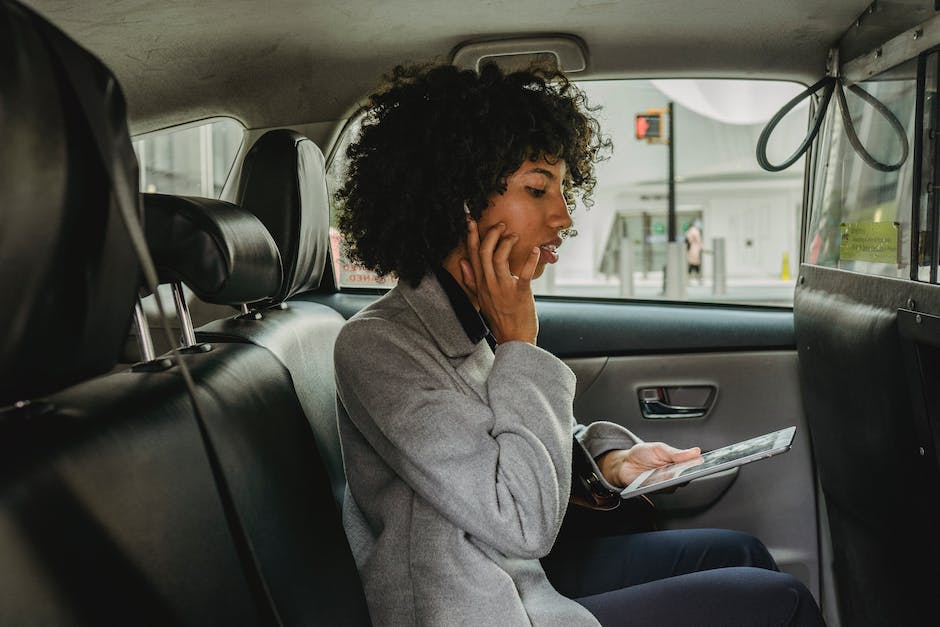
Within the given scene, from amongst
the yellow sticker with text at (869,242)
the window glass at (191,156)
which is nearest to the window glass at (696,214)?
the window glass at (191,156)

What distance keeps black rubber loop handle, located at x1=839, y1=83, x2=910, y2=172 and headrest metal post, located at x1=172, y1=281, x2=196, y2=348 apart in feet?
4.21

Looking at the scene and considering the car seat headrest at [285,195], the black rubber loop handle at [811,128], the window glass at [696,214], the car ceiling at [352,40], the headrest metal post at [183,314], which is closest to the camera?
the headrest metal post at [183,314]

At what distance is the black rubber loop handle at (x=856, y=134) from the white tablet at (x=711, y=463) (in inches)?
22.3

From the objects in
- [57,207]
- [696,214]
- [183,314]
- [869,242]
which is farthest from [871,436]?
[696,214]

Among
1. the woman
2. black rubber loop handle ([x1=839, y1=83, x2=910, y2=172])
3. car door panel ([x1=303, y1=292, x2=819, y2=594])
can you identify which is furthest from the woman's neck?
car door panel ([x1=303, y1=292, x2=819, y2=594])

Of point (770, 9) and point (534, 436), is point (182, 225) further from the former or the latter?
point (770, 9)

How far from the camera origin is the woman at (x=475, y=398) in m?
1.31

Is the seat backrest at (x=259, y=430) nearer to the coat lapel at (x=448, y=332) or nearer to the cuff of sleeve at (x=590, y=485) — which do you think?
the coat lapel at (x=448, y=332)

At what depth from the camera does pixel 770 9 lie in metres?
2.07

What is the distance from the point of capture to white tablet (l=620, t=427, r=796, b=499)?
1.44m

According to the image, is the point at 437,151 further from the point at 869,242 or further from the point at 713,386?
the point at 713,386

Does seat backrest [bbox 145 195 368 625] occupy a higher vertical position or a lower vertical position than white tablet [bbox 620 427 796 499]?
higher

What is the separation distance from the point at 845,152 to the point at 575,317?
847 mm

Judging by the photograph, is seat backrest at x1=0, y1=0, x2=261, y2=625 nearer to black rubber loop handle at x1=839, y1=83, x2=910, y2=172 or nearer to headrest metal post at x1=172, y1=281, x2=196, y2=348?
headrest metal post at x1=172, y1=281, x2=196, y2=348
